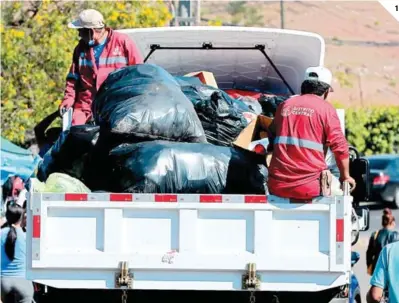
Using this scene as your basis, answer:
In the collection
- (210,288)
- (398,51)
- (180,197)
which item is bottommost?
(210,288)

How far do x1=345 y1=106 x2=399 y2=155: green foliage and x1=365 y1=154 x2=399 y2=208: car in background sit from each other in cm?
862

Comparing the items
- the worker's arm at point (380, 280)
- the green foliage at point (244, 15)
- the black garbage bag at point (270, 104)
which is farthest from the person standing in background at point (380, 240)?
the green foliage at point (244, 15)

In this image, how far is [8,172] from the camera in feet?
66.8

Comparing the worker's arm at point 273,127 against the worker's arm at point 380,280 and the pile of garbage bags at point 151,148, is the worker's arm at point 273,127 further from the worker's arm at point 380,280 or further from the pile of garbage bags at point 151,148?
the worker's arm at point 380,280

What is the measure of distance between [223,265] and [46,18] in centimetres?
1556

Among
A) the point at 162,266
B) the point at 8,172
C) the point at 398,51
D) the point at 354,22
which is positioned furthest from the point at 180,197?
the point at 354,22

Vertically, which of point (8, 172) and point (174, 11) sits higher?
point (174, 11)

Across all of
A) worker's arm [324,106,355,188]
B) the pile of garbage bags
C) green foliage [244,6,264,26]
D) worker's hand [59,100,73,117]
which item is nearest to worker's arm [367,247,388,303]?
worker's arm [324,106,355,188]

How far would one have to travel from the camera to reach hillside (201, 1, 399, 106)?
317 feet

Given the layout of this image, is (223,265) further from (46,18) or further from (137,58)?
(46,18)

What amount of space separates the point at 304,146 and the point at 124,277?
141 cm

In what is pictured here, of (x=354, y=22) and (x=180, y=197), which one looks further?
(x=354, y=22)

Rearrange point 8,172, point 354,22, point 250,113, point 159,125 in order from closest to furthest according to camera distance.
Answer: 1. point 159,125
2. point 250,113
3. point 8,172
4. point 354,22

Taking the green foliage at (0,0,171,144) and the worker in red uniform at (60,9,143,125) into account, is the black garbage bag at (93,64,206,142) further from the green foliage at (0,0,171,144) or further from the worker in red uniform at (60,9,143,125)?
the green foliage at (0,0,171,144)
